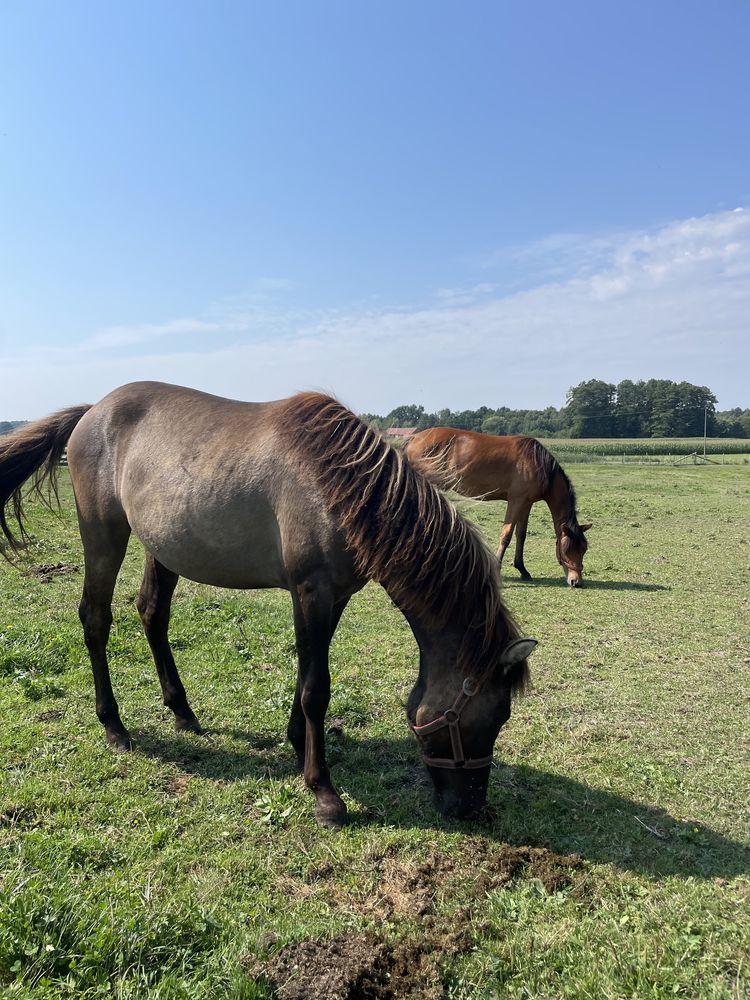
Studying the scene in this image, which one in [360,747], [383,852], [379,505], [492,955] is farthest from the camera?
[360,747]

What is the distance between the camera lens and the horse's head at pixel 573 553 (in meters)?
9.03

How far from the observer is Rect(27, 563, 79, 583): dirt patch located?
8.04 m

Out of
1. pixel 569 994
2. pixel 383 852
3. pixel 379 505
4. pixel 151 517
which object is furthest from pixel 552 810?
pixel 151 517

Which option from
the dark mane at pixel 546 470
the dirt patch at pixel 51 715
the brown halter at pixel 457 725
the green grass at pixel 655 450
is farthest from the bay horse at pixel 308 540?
the green grass at pixel 655 450

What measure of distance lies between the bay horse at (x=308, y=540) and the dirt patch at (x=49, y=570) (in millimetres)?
3987

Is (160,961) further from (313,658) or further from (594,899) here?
(594,899)

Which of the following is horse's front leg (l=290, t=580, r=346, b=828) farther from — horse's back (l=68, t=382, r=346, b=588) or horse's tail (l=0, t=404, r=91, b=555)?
horse's tail (l=0, t=404, r=91, b=555)

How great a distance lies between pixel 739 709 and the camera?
188 inches

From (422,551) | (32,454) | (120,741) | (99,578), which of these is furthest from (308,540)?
(32,454)

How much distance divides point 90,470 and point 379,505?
2.28 metres

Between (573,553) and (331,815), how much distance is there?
6699 millimetres

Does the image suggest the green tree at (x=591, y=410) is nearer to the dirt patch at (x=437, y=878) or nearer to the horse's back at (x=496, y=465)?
the horse's back at (x=496, y=465)

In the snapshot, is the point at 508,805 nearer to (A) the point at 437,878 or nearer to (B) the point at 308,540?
(A) the point at 437,878

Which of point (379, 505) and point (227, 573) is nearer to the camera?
point (379, 505)
